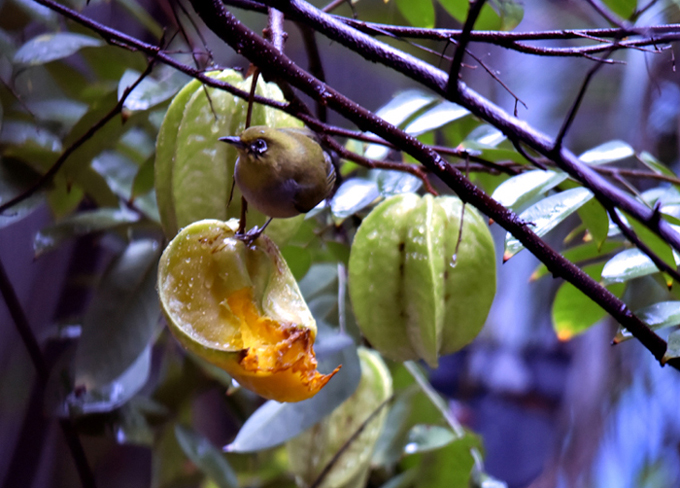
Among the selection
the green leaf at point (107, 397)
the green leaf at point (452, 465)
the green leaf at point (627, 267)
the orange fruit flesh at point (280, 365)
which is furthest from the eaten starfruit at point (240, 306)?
the green leaf at point (452, 465)

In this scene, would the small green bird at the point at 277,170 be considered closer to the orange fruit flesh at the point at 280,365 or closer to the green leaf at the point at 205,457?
the orange fruit flesh at the point at 280,365

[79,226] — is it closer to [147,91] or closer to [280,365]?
[147,91]

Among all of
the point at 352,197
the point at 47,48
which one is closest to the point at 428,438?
the point at 352,197

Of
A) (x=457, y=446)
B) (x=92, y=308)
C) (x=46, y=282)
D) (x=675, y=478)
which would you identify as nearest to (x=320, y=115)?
(x=92, y=308)

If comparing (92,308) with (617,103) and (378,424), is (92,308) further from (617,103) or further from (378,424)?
(617,103)

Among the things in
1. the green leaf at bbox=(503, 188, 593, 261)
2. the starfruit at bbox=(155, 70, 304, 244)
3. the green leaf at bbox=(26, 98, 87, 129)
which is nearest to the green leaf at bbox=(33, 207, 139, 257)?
the green leaf at bbox=(26, 98, 87, 129)

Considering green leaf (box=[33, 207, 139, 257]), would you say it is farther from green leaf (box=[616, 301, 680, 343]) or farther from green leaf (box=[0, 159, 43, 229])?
green leaf (box=[616, 301, 680, 343])
